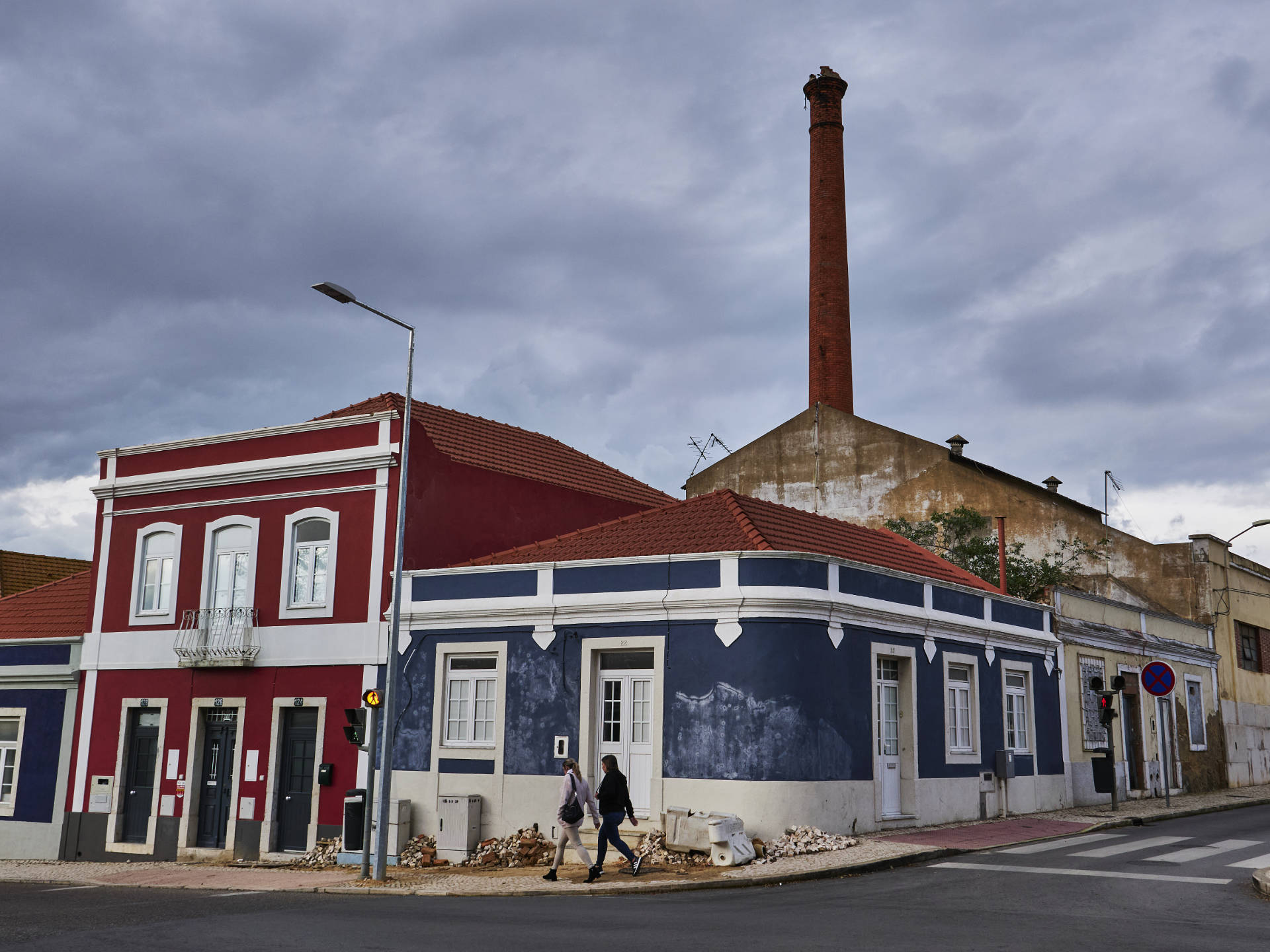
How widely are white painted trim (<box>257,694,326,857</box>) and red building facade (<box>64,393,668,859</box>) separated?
4 cm

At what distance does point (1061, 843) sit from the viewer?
1825 centimetres

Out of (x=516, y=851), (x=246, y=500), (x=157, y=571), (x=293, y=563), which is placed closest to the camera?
(x=516, y=851)

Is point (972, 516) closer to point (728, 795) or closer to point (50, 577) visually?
point (728, 795)

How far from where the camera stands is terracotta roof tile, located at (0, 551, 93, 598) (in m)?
36.2

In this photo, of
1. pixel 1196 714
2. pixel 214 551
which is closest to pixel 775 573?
pixel 214 551

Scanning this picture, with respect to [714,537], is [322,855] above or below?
below

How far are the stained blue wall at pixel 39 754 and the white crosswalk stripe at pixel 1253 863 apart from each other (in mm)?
22216

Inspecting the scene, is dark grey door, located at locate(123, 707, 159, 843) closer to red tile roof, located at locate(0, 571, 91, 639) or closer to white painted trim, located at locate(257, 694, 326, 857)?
white painted trim, located at locate(257, 694, 326, 857)

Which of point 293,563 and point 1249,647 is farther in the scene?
point 1249,647

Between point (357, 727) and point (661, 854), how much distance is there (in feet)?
15.5

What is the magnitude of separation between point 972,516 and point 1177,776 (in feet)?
28.2

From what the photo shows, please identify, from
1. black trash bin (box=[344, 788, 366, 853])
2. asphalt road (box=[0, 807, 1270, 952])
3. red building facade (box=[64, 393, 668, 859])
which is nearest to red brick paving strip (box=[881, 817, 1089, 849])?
asphalt road (box=[0, 807, 1270, 952])

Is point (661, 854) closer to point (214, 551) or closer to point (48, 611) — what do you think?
point (214, 551)

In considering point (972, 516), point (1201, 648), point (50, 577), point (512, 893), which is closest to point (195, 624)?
point (512, 893)
